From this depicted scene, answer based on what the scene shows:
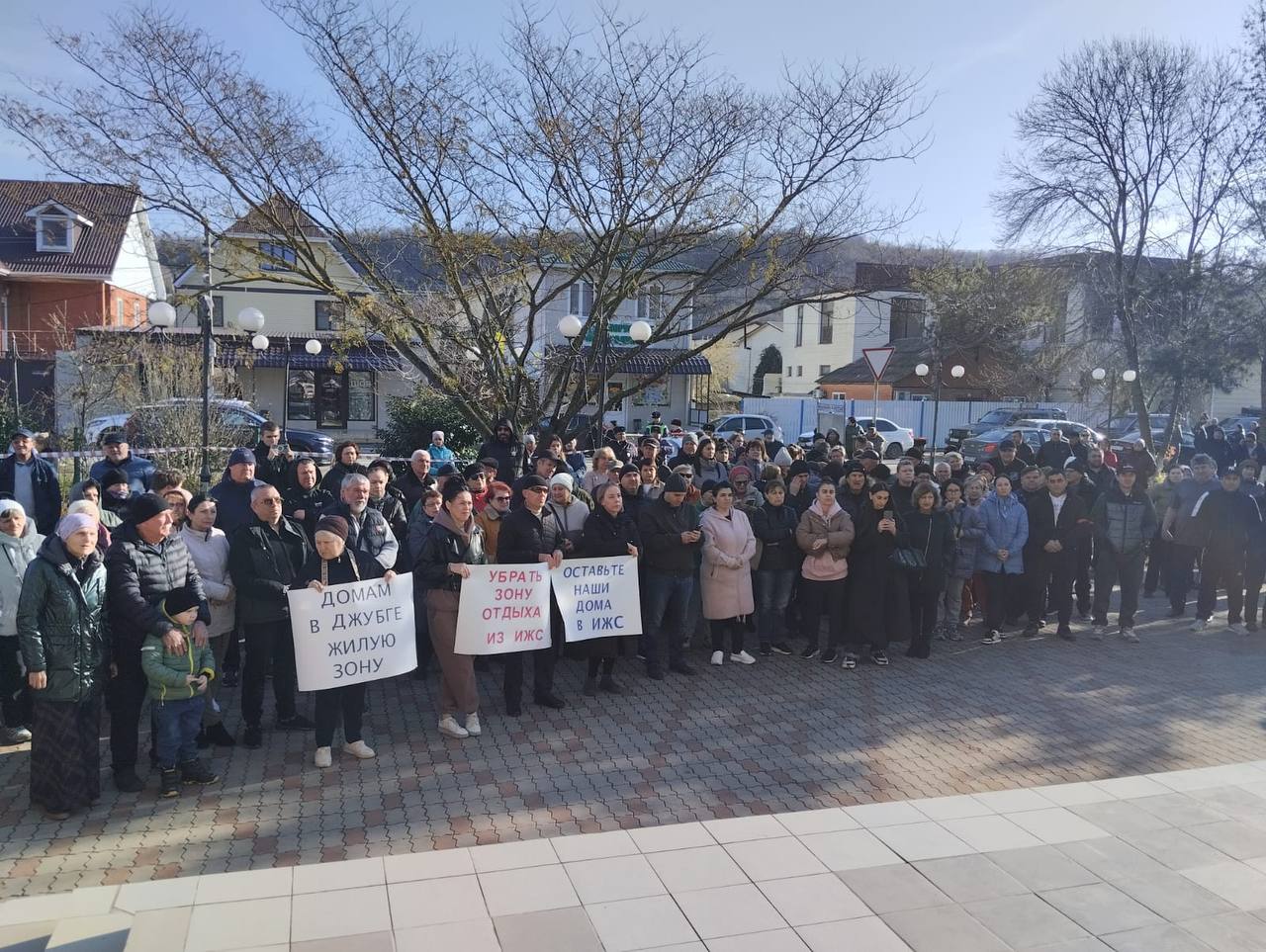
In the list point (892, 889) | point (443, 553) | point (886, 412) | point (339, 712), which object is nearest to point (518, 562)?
point (443, 553)

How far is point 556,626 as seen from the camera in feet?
26.9

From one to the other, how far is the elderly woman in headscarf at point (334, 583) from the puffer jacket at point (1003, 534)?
634 centimetres

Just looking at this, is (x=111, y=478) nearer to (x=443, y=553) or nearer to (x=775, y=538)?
(x=443, y=553)

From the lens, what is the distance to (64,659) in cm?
509

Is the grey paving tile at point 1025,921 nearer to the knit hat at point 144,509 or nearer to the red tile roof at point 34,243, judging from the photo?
the knit hat at point 144,509

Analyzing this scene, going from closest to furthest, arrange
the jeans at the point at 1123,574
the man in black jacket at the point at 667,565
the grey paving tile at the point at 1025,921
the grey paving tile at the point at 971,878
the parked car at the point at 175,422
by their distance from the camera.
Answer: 1. the grey paving tile at the point at 1025,921
2. the grey paving tile at the point at 971,878
3. the man in black jacket at the point at 667,565
4. the jeans at the point at 1123,574
5. the parked car at the point at 175,422

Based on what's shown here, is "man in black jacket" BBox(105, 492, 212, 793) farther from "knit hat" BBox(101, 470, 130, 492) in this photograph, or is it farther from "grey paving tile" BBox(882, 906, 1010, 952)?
"grey paving tile" BBox(882, 906, 1010, 952)

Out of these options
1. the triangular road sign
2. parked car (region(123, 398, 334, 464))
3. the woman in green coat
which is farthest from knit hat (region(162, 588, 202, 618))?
the triangular road sign

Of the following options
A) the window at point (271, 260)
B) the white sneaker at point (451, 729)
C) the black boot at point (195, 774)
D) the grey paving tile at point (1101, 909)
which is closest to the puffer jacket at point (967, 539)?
the grey paving tile at point (1101, 909)

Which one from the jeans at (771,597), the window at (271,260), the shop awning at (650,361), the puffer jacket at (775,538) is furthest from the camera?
the shop awning at (650,361)

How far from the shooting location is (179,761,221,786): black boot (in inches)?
221

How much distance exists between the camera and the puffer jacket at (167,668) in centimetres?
541

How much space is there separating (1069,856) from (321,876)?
389cm

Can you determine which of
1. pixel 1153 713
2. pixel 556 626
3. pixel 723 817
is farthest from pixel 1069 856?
pixel 556 626
